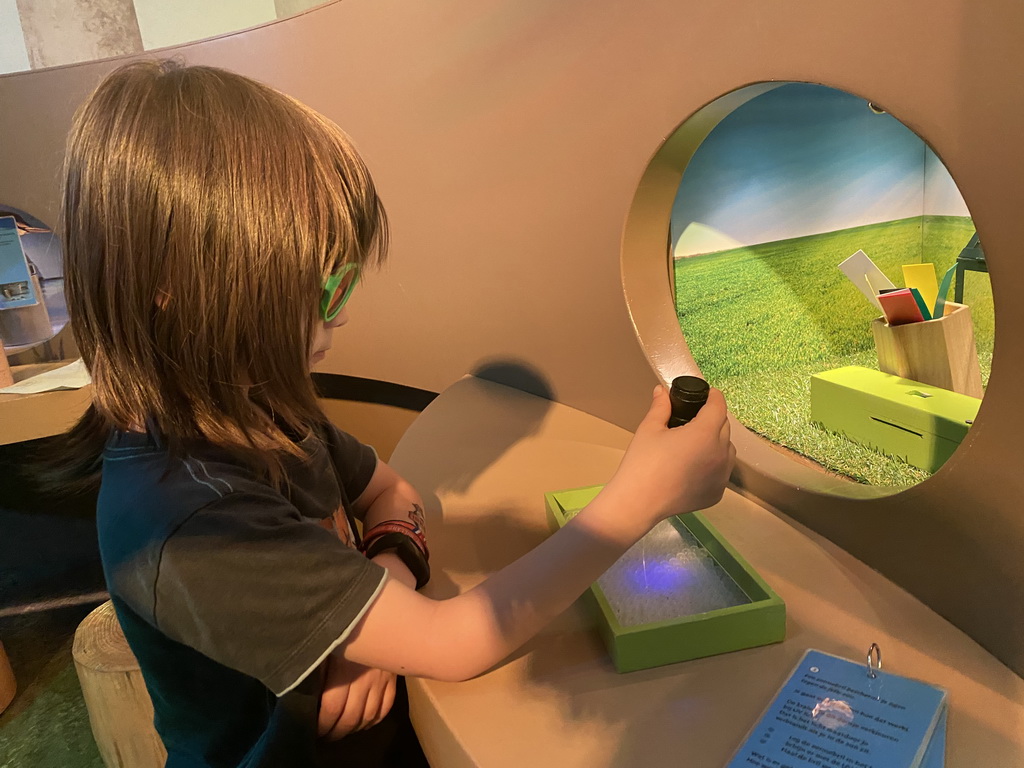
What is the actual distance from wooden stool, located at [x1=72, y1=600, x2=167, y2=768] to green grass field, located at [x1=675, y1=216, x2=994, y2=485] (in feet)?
3.48

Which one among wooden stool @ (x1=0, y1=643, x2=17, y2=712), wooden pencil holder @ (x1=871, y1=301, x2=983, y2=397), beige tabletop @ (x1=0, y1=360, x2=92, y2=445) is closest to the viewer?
wooden pencil holder @ (x1=871, y1=301, x2=983, y2=397)

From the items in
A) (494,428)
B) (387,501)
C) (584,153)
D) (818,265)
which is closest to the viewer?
(387,501)

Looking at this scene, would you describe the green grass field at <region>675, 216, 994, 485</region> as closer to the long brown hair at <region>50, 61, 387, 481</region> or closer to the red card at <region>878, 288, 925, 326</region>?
the red card at <region>878, 288, 925, 326</region>

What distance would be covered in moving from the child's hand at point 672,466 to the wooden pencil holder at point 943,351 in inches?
22.7

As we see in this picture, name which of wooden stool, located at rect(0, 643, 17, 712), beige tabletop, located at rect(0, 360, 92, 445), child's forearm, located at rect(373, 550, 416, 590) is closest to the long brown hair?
child's forearm, located at rect(373, 550, 416, 590)

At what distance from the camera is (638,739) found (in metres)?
0.50

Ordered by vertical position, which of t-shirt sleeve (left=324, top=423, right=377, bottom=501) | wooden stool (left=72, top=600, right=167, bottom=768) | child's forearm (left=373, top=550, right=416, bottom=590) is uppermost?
t-shirt sleeve (left=324, top=423, right=377, bottom=501)

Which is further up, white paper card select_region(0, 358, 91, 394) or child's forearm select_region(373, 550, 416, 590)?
child's forearm select_region(373, 550, 416, 590)

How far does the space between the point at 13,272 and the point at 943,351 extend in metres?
1.94

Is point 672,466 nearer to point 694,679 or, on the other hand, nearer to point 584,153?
point 694,679

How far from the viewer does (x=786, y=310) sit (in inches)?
49.4

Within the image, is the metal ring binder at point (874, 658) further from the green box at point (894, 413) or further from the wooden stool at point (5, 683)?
the wooden stool at point (5, 683)

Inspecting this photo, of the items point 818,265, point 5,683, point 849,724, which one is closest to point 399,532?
point 849,724

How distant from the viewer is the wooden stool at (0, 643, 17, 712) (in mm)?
1452
